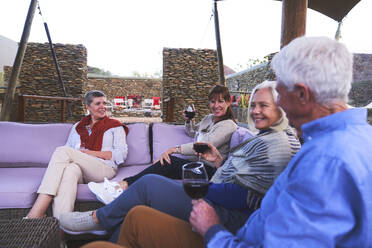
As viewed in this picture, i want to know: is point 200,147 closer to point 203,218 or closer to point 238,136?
point 238,136

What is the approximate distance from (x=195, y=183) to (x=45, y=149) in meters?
2.14

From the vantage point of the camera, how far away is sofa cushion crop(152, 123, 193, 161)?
2723mm

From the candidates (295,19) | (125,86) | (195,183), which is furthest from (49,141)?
(125,86)

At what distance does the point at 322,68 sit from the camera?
2.35ft

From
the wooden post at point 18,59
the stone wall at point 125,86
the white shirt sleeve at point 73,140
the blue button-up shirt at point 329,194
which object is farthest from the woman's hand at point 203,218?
the stone wall at point 125,86

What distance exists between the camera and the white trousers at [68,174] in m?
1.95

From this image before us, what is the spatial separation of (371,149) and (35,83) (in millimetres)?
9510

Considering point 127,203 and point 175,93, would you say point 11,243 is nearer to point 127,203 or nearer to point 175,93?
point 127,203

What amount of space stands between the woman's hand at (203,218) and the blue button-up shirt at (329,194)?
0.83 feet

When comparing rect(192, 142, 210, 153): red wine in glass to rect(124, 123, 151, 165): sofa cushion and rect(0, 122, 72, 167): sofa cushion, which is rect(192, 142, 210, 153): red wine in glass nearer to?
rect(124, 123, 151, 165): sofa cushion

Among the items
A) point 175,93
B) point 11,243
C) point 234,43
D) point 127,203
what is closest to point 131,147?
point 127,203

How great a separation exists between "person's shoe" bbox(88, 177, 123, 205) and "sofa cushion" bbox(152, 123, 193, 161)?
0.76 m

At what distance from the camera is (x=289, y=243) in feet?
2.00

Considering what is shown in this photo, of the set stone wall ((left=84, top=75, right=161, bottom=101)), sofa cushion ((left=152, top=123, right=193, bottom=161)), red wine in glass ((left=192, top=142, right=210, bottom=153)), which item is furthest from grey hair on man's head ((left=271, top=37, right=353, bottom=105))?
stone wall ((left=84, top=75, right=161, bottom=101))
